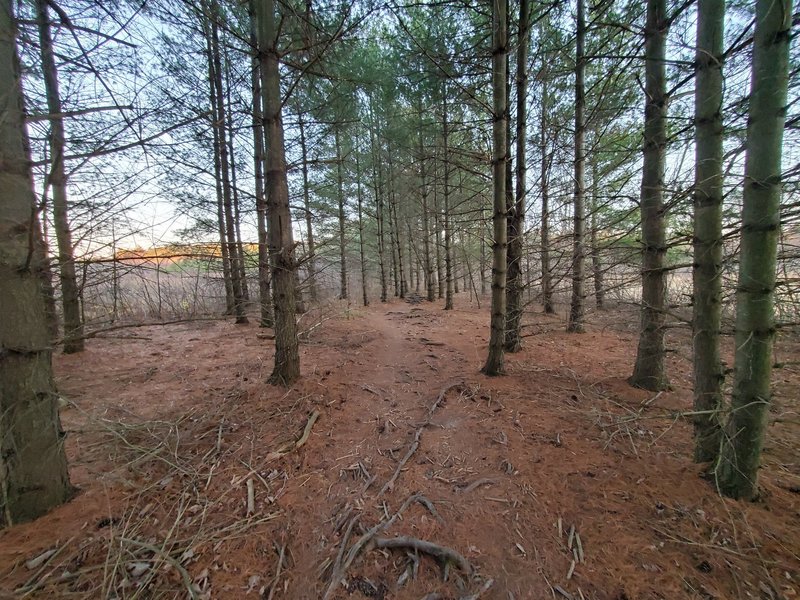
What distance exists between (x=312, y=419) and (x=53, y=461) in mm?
1827

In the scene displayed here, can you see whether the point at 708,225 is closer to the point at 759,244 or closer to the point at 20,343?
the point at 759,244

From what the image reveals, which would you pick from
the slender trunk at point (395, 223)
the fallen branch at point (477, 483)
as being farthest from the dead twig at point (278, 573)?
the slender trunk at point (395, 223)

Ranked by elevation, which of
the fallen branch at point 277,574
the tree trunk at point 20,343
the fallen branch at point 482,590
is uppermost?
the tree trunk at point 20,343

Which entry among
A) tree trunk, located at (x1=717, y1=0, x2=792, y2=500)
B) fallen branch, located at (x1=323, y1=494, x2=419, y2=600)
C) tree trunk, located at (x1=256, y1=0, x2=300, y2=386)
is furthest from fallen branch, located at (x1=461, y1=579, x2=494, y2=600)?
tree trunk, located at (x1=256, y1=0, x2=300, y2=386)

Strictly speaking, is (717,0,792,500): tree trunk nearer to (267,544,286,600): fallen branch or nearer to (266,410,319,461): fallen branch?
(267,544,286,600): fallen branch

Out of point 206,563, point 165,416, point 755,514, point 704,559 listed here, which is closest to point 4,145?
point 206,563

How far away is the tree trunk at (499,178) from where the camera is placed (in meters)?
3.66

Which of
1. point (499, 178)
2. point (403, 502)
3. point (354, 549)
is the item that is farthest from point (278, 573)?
point (499, 178)

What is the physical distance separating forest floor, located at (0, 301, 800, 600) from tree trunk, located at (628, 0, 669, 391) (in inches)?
17.0

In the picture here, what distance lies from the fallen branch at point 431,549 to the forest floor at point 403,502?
0.01m

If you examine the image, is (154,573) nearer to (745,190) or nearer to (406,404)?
(406,404)

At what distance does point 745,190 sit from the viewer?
181 cm

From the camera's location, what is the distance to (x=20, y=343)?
170cm

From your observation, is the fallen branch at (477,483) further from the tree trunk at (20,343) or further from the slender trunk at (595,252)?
the tree trunk at (20,343)
